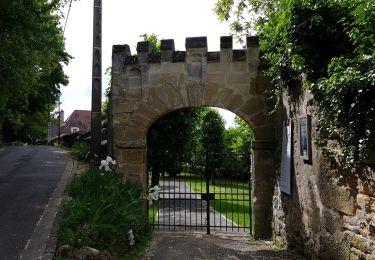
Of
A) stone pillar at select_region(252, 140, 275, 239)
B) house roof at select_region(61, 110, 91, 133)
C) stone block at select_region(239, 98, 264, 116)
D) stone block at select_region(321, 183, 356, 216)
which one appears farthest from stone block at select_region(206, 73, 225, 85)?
house roof at select_region(61, 110, 91, 133)

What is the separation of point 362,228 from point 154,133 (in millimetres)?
10835

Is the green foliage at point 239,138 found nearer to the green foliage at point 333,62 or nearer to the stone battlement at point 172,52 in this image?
the stone battlement at point 172,52

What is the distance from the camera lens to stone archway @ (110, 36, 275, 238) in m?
9.45

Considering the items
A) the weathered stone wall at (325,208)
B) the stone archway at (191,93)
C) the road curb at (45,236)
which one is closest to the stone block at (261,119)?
the stone archway at (191,93)

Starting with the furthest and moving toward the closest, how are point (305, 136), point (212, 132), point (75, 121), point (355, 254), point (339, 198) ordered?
point (75, 121)
point (212, 132)
point (305, 136)
point (339, 198)
point (355, 254)

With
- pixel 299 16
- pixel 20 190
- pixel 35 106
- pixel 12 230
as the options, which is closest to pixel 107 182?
pixel 12 230

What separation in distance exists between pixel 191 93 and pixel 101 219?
13.0ft

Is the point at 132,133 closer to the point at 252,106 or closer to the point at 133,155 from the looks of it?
the point at 133,155

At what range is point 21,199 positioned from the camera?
352 inches

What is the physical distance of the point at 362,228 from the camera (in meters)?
4.93

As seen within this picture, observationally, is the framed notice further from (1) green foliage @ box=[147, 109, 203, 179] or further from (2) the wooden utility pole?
(1) green foliage @ box=[147, 109, 203, 179]

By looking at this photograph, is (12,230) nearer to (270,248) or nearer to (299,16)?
(270,248)

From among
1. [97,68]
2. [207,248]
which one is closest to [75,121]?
[97,68]

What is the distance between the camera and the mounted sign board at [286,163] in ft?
25.4
